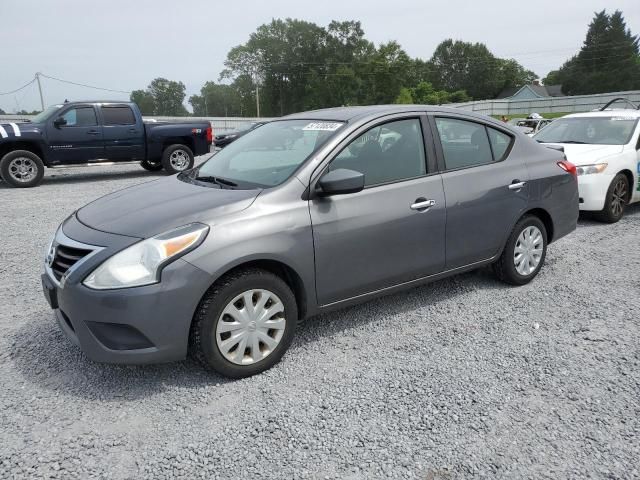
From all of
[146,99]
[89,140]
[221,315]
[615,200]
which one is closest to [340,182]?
[221,315]

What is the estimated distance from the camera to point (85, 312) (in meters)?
2.83

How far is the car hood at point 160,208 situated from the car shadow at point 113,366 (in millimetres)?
930

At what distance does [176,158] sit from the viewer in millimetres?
13508

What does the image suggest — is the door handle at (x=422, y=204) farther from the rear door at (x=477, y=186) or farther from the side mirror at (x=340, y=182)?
the side mirror at (x=340, y=182)

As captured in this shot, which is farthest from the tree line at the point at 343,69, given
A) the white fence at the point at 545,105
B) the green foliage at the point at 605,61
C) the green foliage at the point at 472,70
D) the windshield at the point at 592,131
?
the windshield at the point at 592,131

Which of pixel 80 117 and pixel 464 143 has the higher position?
pixel 80 117

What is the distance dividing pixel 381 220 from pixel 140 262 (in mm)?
1633

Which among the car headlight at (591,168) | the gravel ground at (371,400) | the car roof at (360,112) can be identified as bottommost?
the gravel ground at (371,400)

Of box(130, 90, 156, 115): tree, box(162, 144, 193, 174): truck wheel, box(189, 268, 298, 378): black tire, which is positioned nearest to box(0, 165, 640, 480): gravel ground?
box(189, 268, 298, 378): black tire

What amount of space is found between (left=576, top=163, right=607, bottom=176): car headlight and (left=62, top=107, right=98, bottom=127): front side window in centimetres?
1049

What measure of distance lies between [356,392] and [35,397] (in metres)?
1.88

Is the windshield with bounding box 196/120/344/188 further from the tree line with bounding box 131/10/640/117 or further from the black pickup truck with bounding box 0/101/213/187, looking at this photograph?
the tree line with bounding box 131/10/640/117

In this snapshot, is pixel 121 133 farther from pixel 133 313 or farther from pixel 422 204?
pixel 133 313

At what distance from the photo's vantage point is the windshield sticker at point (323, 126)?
369cm
